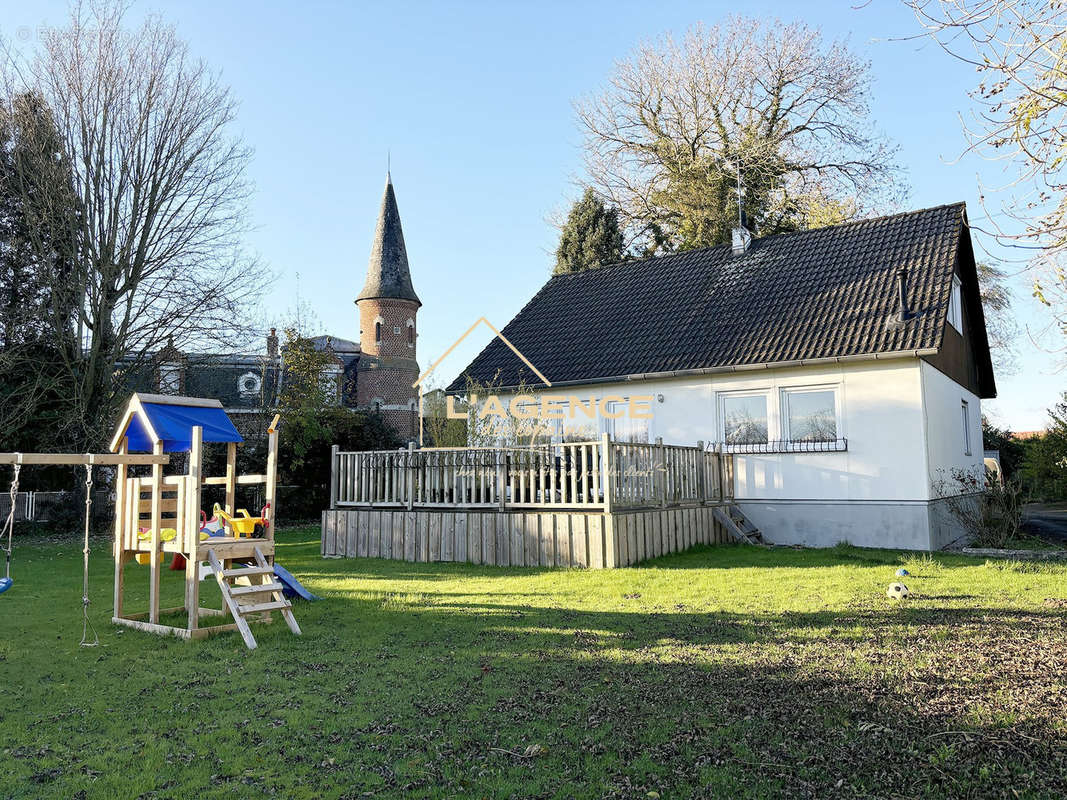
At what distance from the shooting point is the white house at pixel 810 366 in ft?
46.9

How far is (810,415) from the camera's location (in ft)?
49.8

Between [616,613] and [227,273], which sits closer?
[616,613]

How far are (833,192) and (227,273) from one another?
872 inches

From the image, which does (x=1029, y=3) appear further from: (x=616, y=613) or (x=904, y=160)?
(x=904, y=160)

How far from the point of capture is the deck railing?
12219mm

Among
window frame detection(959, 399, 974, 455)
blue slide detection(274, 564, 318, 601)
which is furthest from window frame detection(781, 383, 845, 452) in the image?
blue slide detection(274, 564, 318, 601)

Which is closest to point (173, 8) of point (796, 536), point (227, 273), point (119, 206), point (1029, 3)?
point (119, 206)

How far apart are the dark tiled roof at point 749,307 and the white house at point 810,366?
1.7 inches

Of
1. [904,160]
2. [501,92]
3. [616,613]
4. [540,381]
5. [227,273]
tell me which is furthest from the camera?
[904,160]

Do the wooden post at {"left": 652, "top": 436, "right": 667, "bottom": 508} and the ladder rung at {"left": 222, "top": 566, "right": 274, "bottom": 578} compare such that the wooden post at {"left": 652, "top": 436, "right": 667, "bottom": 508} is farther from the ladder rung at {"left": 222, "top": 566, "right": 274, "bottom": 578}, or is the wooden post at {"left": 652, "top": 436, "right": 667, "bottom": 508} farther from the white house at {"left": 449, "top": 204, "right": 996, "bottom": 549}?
the ladder rung at {"left": 222, "top": 566, "right": 274, "bottom": 578}

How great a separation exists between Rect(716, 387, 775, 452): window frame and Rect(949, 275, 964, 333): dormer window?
15.5ft

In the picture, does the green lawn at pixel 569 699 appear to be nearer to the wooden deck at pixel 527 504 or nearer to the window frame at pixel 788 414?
the wooden deck at pixel 527 504

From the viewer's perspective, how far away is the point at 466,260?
74.6ft

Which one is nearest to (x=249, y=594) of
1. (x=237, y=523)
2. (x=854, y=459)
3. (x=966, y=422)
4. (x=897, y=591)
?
(x=237, y=523)
